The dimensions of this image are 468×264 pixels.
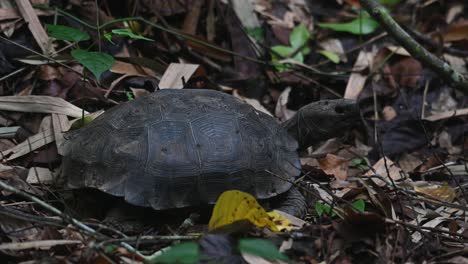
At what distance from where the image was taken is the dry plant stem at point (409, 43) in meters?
4.06

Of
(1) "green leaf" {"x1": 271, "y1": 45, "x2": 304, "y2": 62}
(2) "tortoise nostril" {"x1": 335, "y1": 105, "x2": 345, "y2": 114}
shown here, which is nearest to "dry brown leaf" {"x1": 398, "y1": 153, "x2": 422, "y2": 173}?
(2) "tortoise nostril" {"x1": 335, "y1": 105, "x2": 345, "y2": 114}

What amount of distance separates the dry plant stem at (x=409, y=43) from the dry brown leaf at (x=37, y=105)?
6.90 ft

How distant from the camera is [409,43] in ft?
13.7

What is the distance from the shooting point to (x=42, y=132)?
3.83 m

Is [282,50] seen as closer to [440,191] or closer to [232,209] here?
[440,191]

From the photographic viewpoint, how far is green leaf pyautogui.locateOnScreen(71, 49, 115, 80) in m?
3.08

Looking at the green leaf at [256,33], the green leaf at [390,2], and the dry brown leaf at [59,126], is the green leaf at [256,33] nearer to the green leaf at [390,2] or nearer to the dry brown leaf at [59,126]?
the green leaf at [390,2]

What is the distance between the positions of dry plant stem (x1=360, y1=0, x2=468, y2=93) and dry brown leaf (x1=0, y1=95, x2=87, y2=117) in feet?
6.90

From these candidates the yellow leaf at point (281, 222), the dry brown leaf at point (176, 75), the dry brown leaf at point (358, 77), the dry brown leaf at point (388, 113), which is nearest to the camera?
the yellow leaf at point (281, 222)

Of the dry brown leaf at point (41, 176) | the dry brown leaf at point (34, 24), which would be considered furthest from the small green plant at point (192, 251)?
the dry brown leaf at point (34, 24)

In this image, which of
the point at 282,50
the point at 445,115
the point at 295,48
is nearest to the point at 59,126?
the point at 282,50

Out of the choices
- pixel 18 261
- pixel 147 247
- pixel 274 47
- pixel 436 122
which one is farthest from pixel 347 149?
pixel 18 261

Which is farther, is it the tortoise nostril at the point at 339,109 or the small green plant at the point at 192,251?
the tortoise nostril at the point at 339,109

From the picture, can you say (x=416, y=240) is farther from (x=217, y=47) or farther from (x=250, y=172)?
(x=217, y=47)
